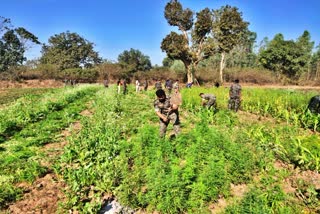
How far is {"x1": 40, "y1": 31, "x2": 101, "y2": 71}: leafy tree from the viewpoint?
6488 centimetres

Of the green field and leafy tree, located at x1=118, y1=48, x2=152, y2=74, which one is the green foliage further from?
leafy tree, located at x1=118, y1=48, x2=152, y2=74

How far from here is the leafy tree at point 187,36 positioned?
119 ft

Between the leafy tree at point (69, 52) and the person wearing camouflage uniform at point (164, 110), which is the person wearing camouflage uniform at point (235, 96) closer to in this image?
the person wearing camouflage uniform at point (164, 110)

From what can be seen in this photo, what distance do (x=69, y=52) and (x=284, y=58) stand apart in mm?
47011

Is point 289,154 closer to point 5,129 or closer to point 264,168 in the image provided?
point 264,168

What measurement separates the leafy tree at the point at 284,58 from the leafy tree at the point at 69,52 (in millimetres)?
41294

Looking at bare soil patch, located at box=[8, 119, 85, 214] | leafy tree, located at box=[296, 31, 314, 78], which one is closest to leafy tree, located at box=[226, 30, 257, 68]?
leafy tree, located at box=[296, 31, 314, 78]

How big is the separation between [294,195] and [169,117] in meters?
3.53

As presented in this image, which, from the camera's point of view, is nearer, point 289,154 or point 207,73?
point 289,154

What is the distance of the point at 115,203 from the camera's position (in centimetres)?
459

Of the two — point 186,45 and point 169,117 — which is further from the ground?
point 186,45

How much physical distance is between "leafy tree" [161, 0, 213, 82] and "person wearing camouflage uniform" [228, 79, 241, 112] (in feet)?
78.5

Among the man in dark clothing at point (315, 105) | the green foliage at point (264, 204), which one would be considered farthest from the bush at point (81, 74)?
the green foliage at point (264, 204)

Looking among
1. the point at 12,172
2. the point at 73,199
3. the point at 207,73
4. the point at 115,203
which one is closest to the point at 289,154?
the point at 115,203
